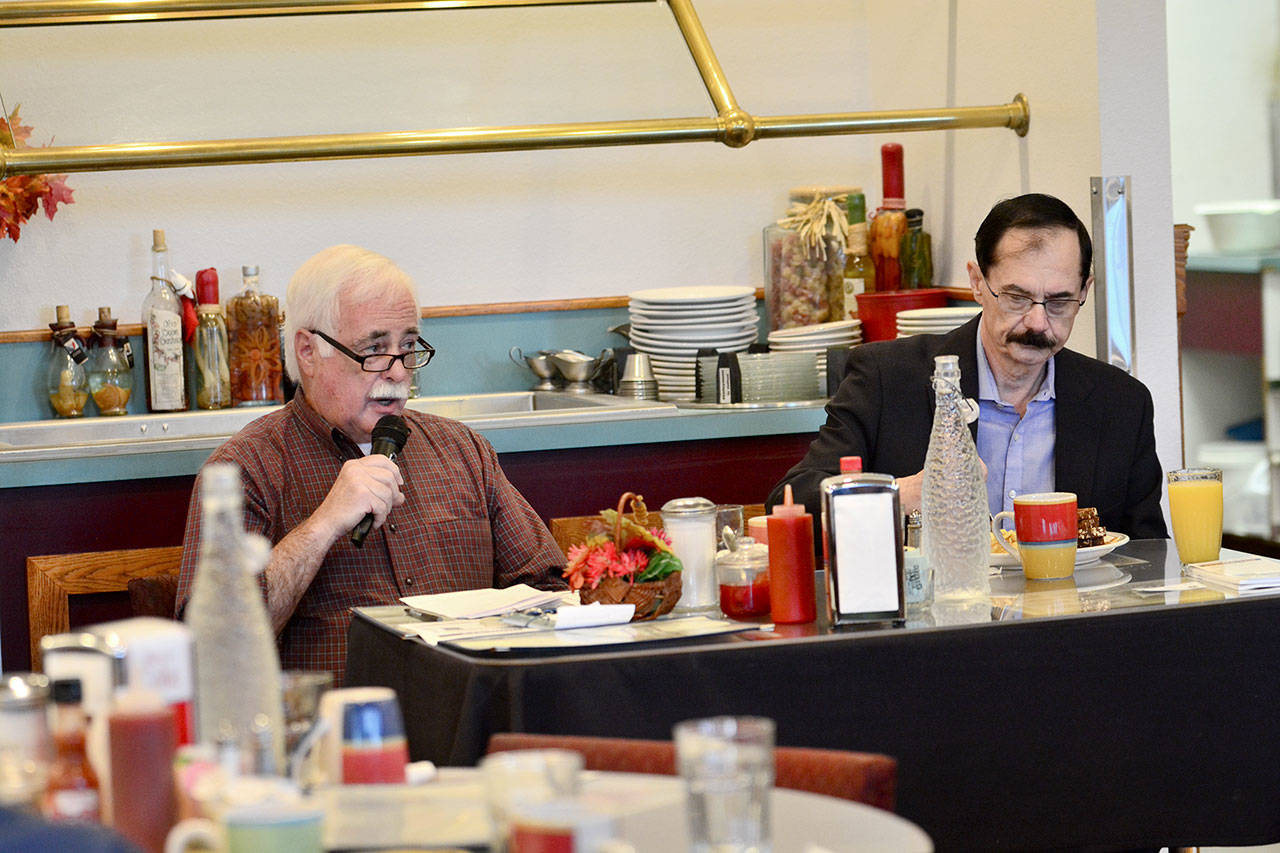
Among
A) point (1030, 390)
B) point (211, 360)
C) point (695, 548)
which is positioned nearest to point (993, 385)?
point (1030, 390)

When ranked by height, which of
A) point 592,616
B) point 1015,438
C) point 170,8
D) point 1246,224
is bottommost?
point 592,616

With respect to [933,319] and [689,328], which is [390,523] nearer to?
[689,328]

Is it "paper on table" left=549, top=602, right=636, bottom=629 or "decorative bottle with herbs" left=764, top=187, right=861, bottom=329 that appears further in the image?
"decorative bottle with herbs" left=764, top=187, right=861, bottom=329

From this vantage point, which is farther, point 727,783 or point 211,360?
point 211,360

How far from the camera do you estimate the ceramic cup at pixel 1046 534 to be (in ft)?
6.13

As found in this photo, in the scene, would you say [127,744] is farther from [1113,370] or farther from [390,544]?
[1113,370]

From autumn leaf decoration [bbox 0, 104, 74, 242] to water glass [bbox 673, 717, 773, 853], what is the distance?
264cm

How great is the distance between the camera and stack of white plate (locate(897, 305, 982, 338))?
10.4 feet

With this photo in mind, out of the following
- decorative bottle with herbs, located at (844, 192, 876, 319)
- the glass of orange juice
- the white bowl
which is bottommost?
the glass of orange juice

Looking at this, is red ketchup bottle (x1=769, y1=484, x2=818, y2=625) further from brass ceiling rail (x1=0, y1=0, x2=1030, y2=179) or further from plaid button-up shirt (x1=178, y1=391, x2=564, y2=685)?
brass ceiling rail (x1=0, y1=0, x2=1030, y2=179)

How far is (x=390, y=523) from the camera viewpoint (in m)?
2.43

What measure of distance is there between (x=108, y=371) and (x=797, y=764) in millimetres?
2439

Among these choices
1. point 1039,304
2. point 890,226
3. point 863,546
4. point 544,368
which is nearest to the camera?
point 863,546

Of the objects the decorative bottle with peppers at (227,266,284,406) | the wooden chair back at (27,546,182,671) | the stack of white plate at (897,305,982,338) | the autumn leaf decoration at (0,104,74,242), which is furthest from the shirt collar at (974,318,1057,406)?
the autumn leaf decoration at (0,104,74,242)
